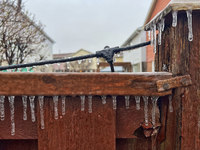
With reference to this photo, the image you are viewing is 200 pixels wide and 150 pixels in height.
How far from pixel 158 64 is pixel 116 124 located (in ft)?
1.45

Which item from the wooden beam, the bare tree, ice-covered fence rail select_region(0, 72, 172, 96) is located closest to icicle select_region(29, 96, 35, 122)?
ice-covered fence rail select_region(0, 72, 172, 96)

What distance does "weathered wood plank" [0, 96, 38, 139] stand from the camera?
77 centimetres

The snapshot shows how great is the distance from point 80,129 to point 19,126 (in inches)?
12.2

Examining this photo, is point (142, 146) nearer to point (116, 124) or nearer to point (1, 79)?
point (116, 124)

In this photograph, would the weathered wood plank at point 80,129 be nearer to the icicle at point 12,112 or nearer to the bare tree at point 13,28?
the icicle at point 12,112

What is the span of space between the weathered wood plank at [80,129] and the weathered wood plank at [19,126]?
0.06m

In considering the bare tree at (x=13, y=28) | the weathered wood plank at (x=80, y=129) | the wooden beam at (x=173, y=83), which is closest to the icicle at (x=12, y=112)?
the weathered wood plank at (x=80, y=129)

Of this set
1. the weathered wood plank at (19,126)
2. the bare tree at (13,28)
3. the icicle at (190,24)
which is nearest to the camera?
the icicle at (190,24)

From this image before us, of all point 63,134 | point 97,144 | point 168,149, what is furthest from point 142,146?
point 63,134

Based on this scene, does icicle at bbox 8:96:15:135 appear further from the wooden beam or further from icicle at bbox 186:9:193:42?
icicle at bbox 186:9:193:42

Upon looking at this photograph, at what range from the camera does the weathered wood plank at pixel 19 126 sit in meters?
0.77

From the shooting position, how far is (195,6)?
65cm

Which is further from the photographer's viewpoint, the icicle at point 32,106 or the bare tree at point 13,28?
the bare tree at point 13,28

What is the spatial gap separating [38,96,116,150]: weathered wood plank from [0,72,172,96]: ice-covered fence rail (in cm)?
7
